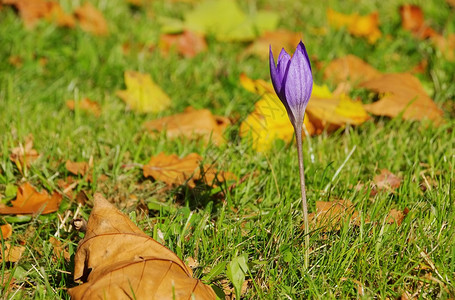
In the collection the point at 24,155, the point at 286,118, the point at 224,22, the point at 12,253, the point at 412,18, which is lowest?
the point at 12,253

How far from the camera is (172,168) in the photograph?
2.43 meters

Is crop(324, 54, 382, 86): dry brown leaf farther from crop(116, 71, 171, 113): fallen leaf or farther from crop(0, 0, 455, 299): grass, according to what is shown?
crop(116, 71, 171, 113): fallen leaf

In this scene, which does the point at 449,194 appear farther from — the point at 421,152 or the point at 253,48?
the point at 253,48

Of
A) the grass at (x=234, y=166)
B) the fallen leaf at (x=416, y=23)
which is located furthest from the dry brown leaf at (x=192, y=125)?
the fallen leaf at (x=416, y=23)

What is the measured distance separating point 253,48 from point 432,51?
3.63 ft

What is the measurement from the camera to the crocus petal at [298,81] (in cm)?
161

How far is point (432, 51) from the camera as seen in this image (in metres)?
3.66

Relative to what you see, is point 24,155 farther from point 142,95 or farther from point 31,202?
point 142,95

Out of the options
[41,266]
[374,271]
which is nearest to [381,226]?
[374,271]

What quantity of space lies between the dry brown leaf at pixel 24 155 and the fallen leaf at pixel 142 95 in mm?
647

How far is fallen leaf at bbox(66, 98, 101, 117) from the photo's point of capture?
302 centimetres

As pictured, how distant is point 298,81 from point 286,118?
3.60ft

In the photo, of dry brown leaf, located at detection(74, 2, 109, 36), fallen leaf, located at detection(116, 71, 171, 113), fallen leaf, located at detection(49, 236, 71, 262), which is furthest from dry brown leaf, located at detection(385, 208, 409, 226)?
dry brown leaf, located at detection(74, 2, 109, 36)

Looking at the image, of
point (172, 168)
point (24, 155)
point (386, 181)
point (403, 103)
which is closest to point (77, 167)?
point (24, 155)
